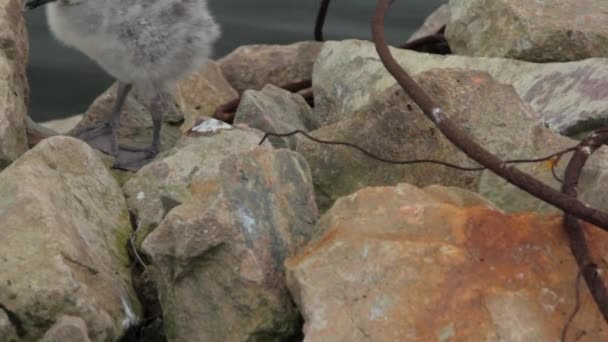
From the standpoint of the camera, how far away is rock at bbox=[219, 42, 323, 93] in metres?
5.84

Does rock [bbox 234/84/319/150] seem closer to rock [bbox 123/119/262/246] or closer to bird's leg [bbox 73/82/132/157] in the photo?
rock [bbox 123/119/262/246]

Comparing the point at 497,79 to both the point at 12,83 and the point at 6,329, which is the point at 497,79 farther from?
the point at 6,329

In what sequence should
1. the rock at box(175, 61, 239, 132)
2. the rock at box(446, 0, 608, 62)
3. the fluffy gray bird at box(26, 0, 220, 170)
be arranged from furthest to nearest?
the rock at box(175, 61, 239, 132), the rock at box(446, 0, 608, 62), the fluffy gray bird at box(26, 0, 220, 170)

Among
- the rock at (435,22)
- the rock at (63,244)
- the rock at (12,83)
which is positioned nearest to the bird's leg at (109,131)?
the rock at (12,83)

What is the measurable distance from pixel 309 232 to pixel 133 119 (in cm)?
194

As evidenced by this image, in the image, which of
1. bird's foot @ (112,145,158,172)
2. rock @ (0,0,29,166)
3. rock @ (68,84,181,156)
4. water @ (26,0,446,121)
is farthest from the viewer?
water @ (26,0,446,121)

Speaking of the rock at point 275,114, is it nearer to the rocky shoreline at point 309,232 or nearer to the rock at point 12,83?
the rocky shoreline at point 309,232

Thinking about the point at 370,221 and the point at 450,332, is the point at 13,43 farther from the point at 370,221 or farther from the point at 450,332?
the point at 450,332

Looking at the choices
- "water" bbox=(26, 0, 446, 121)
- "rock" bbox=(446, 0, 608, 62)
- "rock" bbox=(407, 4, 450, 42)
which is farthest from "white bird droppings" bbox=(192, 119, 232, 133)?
"water" bbox=(26, 0, 446, 121)

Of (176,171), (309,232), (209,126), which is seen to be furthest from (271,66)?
(309,232)

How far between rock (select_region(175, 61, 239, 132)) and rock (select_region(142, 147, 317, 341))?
1.92 meters

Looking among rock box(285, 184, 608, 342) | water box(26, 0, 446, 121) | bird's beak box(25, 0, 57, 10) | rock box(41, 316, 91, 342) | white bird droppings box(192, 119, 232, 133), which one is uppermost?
rock box(285, 184, 608, 342)

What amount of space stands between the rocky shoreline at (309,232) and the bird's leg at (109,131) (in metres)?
0.31

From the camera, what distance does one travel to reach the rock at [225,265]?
3094mm
